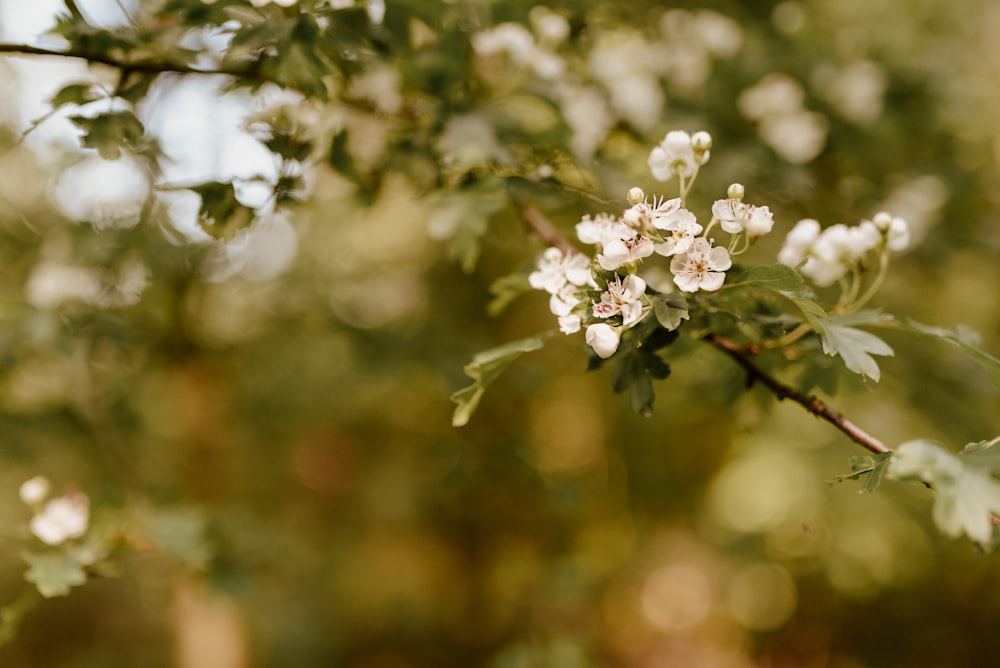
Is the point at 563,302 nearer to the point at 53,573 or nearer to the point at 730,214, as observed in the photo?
the point at 730,214

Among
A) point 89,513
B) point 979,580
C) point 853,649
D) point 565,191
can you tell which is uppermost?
point 565,191

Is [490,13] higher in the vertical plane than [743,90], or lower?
higher

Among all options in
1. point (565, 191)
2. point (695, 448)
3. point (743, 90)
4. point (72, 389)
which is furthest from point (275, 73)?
point (695, 448)

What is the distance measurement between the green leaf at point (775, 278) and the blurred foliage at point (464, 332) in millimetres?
492

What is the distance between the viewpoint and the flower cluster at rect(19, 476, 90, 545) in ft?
Result: 5.56

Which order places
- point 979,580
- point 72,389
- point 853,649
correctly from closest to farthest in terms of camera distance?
point 72,389 < point 979,580 < point 853,649

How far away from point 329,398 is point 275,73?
3.25 m

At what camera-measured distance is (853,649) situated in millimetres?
5801

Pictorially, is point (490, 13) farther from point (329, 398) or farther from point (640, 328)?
point (329, 398)

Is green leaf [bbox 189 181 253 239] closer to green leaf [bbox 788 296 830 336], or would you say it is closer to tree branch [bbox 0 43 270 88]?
tree branch [bbox 0 43 270 88]

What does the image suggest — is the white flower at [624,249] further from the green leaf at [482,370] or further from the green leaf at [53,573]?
the green leaf at [53,573]

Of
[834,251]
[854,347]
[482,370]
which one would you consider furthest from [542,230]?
[854,347]

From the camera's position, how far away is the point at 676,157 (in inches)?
49.7

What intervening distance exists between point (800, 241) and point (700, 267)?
0.43m
